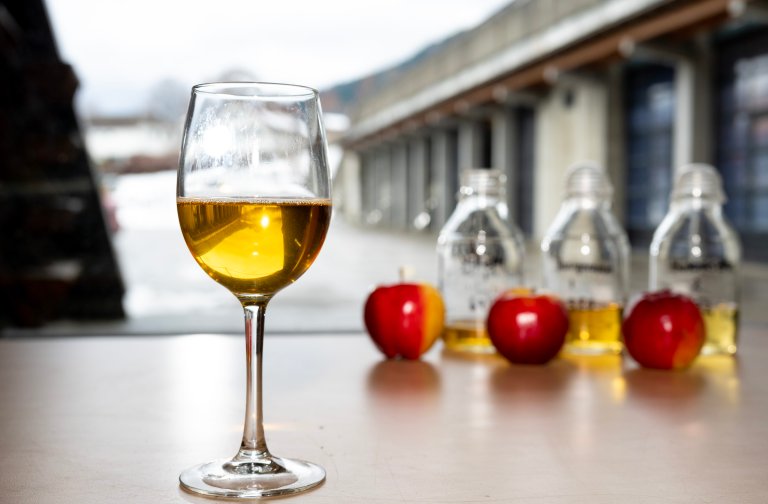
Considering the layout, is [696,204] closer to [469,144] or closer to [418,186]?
[418,186]

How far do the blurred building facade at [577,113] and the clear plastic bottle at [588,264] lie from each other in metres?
4.43

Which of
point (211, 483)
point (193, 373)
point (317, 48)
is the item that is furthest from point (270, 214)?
point (317, 48)

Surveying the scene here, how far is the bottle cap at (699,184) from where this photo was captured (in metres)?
1.00

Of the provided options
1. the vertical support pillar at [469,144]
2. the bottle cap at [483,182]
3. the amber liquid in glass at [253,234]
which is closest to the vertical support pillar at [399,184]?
the vertical support pillar at [469,144]

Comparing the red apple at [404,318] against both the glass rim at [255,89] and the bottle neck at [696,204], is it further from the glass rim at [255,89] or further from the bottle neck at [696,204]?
the glass rim at [255,89]

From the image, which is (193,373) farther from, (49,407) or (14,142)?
(14,142)

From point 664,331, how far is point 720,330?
0.14 meters

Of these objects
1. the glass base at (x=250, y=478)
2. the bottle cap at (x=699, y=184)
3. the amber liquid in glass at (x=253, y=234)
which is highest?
the bottle cap at (x=699, y=184)

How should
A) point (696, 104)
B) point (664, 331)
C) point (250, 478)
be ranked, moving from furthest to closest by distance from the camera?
point (696, 104) < point (664, 331) < point (250, 478)

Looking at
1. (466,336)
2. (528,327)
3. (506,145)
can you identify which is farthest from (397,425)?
(506,145)

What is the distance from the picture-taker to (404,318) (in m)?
0.94

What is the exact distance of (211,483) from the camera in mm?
461

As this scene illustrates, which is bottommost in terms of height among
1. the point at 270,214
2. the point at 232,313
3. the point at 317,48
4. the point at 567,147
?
the point at 232,313

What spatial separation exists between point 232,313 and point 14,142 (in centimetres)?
135
